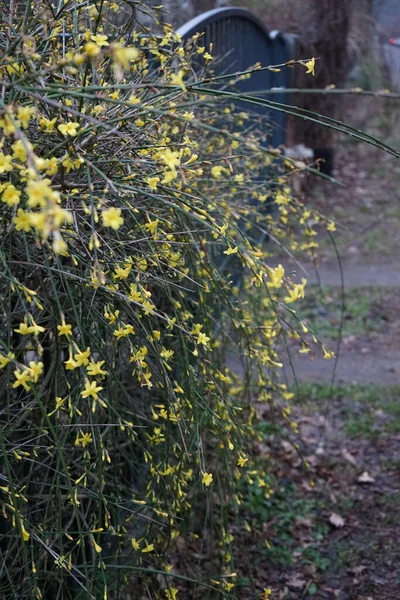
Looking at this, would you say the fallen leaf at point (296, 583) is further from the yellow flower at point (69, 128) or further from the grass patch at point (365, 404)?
the yellow flower at point (69, 128)

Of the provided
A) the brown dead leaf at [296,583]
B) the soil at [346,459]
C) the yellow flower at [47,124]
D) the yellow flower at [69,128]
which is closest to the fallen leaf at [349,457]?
the soil at [346,459]

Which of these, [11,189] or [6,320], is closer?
[11,189]

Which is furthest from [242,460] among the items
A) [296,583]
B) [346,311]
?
[346,311]

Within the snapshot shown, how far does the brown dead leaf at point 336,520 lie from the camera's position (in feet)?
12.6

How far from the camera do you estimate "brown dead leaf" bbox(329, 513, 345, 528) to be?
12.6ft

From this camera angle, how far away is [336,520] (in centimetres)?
385

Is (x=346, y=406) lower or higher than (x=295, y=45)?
lower

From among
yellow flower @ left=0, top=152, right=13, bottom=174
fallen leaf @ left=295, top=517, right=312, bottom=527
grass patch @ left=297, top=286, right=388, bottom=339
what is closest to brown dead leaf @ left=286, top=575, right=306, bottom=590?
fallen leaf @ left=295, top=517, right=312, bottom=527

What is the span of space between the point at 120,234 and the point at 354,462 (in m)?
2.37

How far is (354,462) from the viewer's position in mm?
4344

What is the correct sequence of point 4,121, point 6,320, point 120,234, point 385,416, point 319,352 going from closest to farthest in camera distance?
point 4,121
point 6,320
point 120,234
point 385,416
point 319,352

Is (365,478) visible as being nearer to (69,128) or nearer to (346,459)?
(346,459)

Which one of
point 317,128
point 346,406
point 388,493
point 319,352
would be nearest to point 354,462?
point 388,493

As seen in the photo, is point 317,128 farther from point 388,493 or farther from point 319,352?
point 388,493
